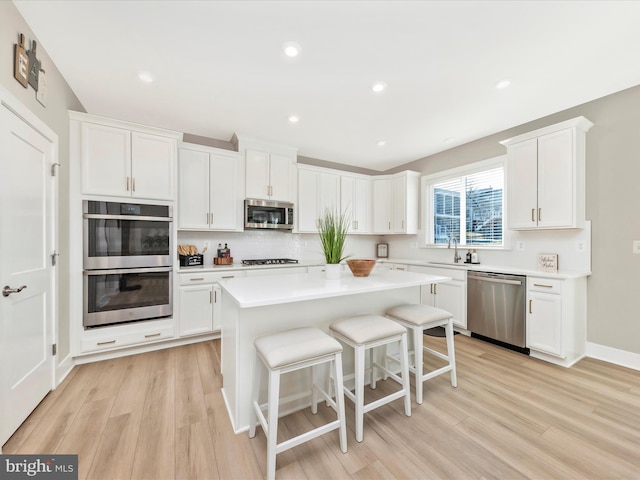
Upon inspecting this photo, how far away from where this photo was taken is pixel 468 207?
4.04 metres

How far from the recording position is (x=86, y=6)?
64.7 inches

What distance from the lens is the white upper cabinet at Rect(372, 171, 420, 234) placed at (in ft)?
15.1

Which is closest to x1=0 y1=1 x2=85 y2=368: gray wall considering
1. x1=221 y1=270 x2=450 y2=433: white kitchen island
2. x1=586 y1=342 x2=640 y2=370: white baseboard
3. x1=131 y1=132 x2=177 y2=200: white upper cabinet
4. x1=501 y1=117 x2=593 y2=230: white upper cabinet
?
x1=131 y1=132 x2=177 y2=200: white upper cabinet

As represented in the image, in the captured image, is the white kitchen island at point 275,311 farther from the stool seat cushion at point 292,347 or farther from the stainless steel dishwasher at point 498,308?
the stainless steel dishwasher at point 498,308

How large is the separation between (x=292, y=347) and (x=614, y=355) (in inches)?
134

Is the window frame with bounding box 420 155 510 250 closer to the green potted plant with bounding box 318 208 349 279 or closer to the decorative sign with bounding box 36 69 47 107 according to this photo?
the green potted plant with bounding box 318 208 349 279

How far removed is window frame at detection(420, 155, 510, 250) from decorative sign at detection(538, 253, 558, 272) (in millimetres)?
433

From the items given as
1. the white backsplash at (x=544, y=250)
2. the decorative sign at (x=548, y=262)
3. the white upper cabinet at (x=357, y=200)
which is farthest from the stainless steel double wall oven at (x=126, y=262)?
the decorative sign at (x=548, y=262)

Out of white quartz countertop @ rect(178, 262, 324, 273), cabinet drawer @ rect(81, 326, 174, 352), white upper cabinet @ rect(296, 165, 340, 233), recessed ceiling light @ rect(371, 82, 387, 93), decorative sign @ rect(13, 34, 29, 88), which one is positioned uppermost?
recessed ceiling light @ rect(371, 82, 387, 93)

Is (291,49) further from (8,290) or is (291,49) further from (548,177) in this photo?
(548,177)

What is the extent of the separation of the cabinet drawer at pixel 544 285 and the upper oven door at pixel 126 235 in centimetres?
399

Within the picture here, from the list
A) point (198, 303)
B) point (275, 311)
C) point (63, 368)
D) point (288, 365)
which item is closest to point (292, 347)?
point (288, 365)

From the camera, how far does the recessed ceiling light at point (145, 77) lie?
2283 mm

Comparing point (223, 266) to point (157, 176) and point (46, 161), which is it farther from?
point (46, 161)
